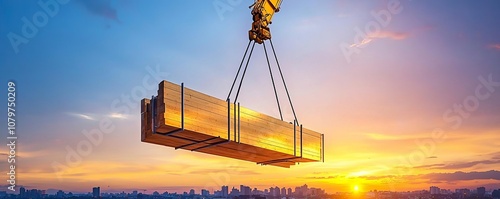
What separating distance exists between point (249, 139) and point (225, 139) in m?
0.71

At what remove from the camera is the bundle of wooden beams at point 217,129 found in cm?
795

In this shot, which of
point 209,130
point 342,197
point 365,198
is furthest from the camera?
point 365,198

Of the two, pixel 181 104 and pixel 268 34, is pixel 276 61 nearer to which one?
pixel 268 34

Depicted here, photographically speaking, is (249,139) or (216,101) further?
(249,139)

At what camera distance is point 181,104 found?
26.2 feet

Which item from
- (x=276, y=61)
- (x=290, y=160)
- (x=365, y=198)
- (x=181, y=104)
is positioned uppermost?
(x=276, y=61)

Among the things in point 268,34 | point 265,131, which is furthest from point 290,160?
point 268,34

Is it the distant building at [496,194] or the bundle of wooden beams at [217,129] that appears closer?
the bundle of wooden beams at [217,129]

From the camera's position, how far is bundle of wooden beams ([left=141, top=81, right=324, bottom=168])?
7945 mm

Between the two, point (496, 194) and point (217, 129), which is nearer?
point (217, 129)

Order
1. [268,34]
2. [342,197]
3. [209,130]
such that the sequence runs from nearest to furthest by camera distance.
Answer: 1. [209,130]
2. [268,34]
3. [342,197]

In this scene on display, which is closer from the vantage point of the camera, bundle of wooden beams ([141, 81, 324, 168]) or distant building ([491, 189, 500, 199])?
bundle of wooden beams ([141, 81, 324, 168])

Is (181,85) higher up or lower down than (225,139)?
higher up

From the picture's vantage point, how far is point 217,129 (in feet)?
28.5
